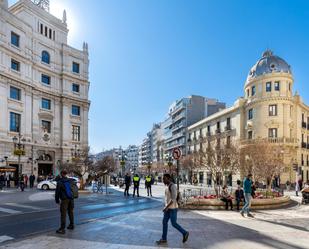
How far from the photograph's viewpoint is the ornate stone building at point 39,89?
4097 cm

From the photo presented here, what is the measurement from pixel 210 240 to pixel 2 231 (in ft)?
19.6

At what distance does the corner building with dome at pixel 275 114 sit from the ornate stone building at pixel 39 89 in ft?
77.3

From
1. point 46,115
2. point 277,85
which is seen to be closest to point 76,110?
point 46,115

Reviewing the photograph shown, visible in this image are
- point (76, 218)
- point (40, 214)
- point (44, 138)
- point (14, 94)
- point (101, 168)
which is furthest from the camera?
point (44, 138)

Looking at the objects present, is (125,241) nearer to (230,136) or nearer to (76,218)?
(76,218)

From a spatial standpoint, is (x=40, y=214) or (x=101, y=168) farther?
(x=101, y=168)

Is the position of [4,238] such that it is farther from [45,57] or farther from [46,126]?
[45,57]

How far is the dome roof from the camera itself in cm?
4876

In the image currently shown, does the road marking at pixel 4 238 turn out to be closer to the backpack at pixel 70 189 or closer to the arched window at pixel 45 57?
the backpack at pixel 70 189

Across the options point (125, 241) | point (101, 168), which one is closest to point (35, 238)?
point (125, 241)

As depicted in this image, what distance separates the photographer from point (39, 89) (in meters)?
46.6

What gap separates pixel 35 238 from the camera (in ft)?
28.7

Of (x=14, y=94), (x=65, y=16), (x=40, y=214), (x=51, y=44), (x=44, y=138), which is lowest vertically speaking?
(x=40, y=214)

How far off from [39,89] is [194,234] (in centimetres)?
4162
